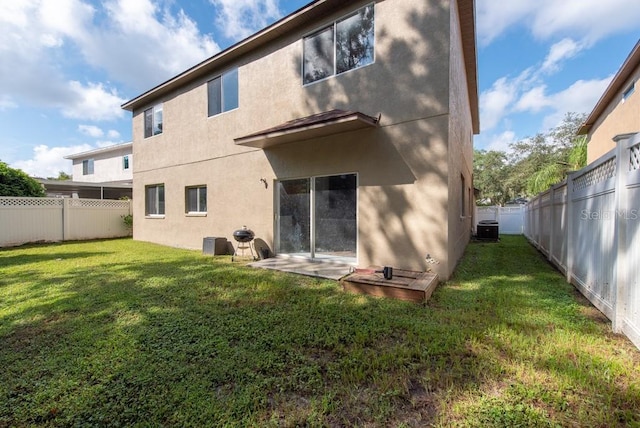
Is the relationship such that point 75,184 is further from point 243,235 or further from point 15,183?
point 243,235

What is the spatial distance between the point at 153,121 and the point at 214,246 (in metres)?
6.68

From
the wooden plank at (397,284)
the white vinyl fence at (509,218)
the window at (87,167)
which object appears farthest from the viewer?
the window at (87,167)

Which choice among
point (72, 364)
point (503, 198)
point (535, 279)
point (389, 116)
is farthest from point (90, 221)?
point (503, 198)

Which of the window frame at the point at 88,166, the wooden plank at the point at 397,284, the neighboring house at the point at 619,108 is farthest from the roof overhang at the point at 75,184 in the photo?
the neighboring house at the point at 619,108

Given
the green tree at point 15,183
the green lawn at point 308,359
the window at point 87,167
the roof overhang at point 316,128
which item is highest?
the window at point 87,167

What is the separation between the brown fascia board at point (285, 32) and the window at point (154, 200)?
355cm

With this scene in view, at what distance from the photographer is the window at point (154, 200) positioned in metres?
11.3

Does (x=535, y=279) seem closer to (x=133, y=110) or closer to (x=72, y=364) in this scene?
(x=72, y=364)

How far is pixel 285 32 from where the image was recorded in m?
7.29

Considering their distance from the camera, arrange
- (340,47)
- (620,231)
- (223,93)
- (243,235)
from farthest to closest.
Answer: (223,93) → (243,235) → (340,47) → (620,231)

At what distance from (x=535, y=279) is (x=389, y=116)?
4410 mm

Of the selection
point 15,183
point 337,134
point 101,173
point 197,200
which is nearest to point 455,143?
point 337,134

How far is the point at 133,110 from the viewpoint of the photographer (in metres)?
12.1

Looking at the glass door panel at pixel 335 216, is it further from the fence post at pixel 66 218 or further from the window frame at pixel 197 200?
the fence post at pixel 66 218
